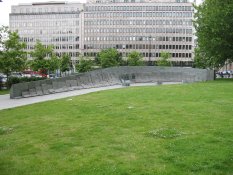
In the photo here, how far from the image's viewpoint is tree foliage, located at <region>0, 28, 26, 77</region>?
36.5 meters

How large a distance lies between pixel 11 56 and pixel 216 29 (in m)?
21.4

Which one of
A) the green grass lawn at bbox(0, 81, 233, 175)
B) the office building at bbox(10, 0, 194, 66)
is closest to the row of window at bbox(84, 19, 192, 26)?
the office building at bbox(10, 0, 194, 66)

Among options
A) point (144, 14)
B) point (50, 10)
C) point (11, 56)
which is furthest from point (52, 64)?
point (50, 10)

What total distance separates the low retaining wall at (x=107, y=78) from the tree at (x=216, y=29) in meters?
4.68

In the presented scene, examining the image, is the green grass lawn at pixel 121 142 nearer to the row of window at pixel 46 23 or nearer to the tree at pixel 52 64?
the tree at pixel 52 64

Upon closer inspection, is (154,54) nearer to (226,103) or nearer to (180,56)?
(180,56)

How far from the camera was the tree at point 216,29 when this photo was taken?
38656 millimetres

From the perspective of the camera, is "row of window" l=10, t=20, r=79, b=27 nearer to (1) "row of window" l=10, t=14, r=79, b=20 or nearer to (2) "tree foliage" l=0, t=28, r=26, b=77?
(1) "row of window" l=10, t=14, r=79, b=20

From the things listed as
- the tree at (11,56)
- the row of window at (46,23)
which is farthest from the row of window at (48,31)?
the tree at (11,56)

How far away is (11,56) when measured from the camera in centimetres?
3703

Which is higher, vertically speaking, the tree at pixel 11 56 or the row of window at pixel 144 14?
the row of window at pixel 144 14

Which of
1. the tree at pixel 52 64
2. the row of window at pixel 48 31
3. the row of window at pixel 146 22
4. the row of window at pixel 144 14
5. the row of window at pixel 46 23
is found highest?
the row of window at pixel 144 14

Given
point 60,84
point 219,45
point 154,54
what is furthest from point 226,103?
point 154,54

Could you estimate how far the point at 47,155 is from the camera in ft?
27.9
